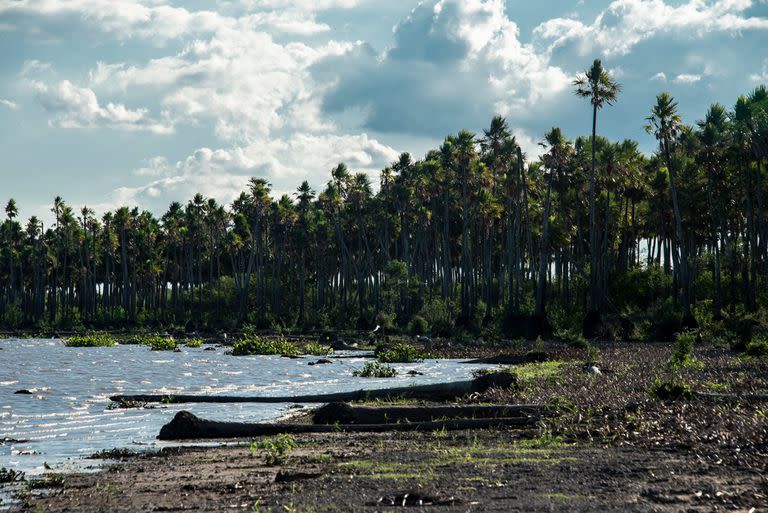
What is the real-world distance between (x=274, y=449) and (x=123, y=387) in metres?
20.0

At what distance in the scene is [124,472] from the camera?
1302 centimetres

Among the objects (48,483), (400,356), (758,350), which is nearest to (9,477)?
(48,483)

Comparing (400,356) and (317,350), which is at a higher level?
(400,356)

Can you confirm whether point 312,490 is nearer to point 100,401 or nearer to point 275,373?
point 100,401

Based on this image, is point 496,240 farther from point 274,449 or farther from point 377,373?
point 274,449

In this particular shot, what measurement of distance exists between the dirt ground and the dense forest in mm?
39996

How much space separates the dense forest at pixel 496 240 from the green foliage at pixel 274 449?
41946 millimetres

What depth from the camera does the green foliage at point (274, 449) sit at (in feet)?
A: 42.4

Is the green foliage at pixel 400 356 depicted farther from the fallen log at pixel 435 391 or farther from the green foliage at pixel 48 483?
the green foliage at pixel 48 483

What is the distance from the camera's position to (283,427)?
655 inches

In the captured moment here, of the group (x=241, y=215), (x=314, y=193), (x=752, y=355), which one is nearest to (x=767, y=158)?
(x=752, y=355)

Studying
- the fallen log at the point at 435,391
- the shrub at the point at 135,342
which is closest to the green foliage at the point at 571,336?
the fallen log at the point at 435,391

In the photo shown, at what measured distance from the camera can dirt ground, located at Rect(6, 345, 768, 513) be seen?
9.05 meters

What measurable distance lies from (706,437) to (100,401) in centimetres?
2010
